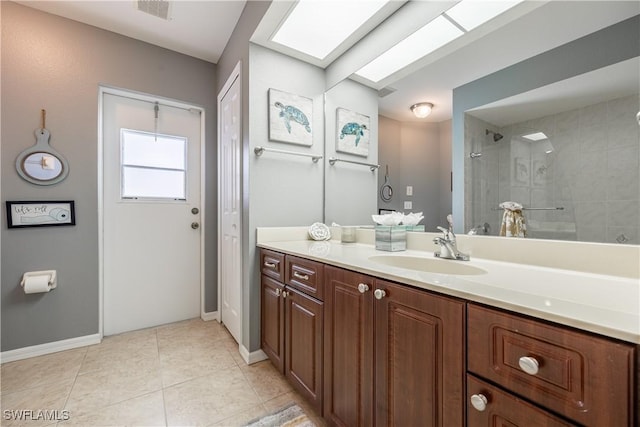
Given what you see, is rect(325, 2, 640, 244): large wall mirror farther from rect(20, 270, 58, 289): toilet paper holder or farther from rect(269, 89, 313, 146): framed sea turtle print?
rect(20, 270, 58, 289): toilet paper holder

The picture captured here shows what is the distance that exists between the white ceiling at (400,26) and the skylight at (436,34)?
0.18ft

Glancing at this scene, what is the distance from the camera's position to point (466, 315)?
66 cm

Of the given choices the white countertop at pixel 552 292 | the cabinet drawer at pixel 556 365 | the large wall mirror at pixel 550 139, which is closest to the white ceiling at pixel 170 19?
the large wall mirror at pixel 550 139

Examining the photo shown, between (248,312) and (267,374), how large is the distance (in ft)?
1.34

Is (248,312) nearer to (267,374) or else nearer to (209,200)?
(267,374)

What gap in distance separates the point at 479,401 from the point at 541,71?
117cm

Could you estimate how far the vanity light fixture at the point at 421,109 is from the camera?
1460 mm

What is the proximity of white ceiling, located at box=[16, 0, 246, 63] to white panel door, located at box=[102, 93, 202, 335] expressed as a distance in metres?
0.54

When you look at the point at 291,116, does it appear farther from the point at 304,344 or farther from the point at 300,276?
the point at 304,344

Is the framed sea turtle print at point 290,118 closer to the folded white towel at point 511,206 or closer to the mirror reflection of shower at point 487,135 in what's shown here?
the mirror reflection of shower at point 487,135

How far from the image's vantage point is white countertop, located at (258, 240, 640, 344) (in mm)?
476

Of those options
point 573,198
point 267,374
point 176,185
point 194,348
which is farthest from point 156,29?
point 573,198

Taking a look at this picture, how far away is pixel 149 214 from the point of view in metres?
2.44

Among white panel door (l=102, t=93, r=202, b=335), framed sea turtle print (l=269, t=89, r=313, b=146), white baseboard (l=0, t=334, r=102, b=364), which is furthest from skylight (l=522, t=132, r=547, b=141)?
white baseboard (l=0, t=334, r=102, b=364)
